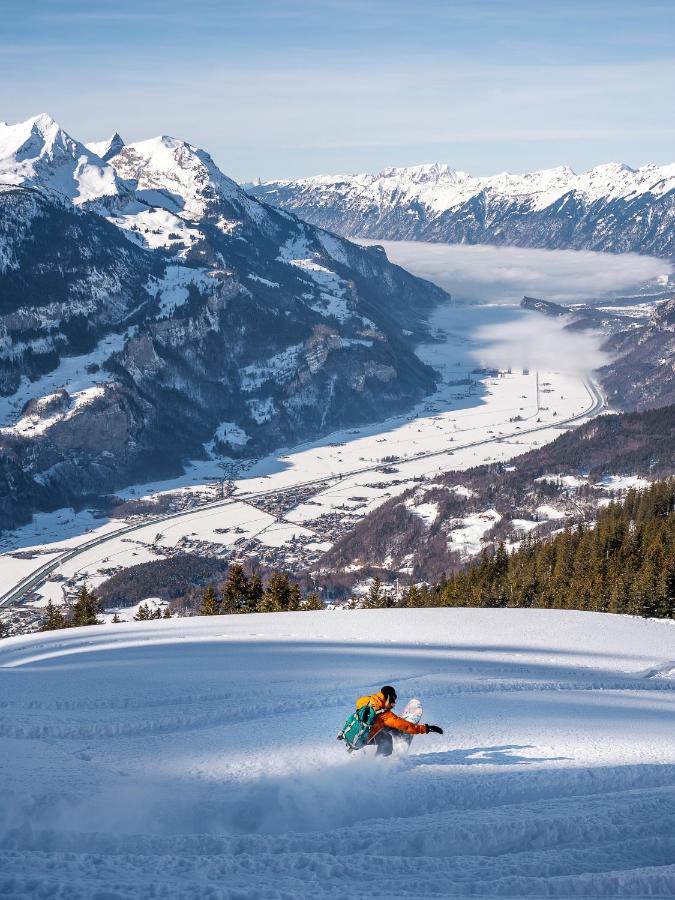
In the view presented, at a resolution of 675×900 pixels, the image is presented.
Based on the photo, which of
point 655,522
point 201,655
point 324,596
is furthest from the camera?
point 324,596

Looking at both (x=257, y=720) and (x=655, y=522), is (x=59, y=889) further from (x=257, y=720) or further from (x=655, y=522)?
(x=655, y=522)

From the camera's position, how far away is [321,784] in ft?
52.7

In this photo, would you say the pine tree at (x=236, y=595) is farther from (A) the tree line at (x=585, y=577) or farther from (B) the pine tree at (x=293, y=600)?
(A) the tree line at (x=585, y=577)

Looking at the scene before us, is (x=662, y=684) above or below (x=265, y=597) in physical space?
above

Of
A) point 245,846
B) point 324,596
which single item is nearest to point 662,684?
point 245,846

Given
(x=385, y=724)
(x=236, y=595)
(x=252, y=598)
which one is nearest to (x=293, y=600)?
(x=252, y=598)

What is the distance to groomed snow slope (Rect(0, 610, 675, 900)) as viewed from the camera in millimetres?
12570

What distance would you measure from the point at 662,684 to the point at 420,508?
162643 millimetres

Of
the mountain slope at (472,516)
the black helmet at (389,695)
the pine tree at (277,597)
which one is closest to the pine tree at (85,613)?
the pine tree at (277,597)

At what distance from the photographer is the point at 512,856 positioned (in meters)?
13.5

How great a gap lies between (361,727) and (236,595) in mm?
50406

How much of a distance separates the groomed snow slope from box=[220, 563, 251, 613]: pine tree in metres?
37.0

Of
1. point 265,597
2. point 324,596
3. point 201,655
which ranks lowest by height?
point 324,596

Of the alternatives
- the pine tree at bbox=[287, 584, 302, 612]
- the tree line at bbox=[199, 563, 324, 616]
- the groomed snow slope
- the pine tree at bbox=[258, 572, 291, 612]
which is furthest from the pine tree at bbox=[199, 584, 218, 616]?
the groomed snow slope
